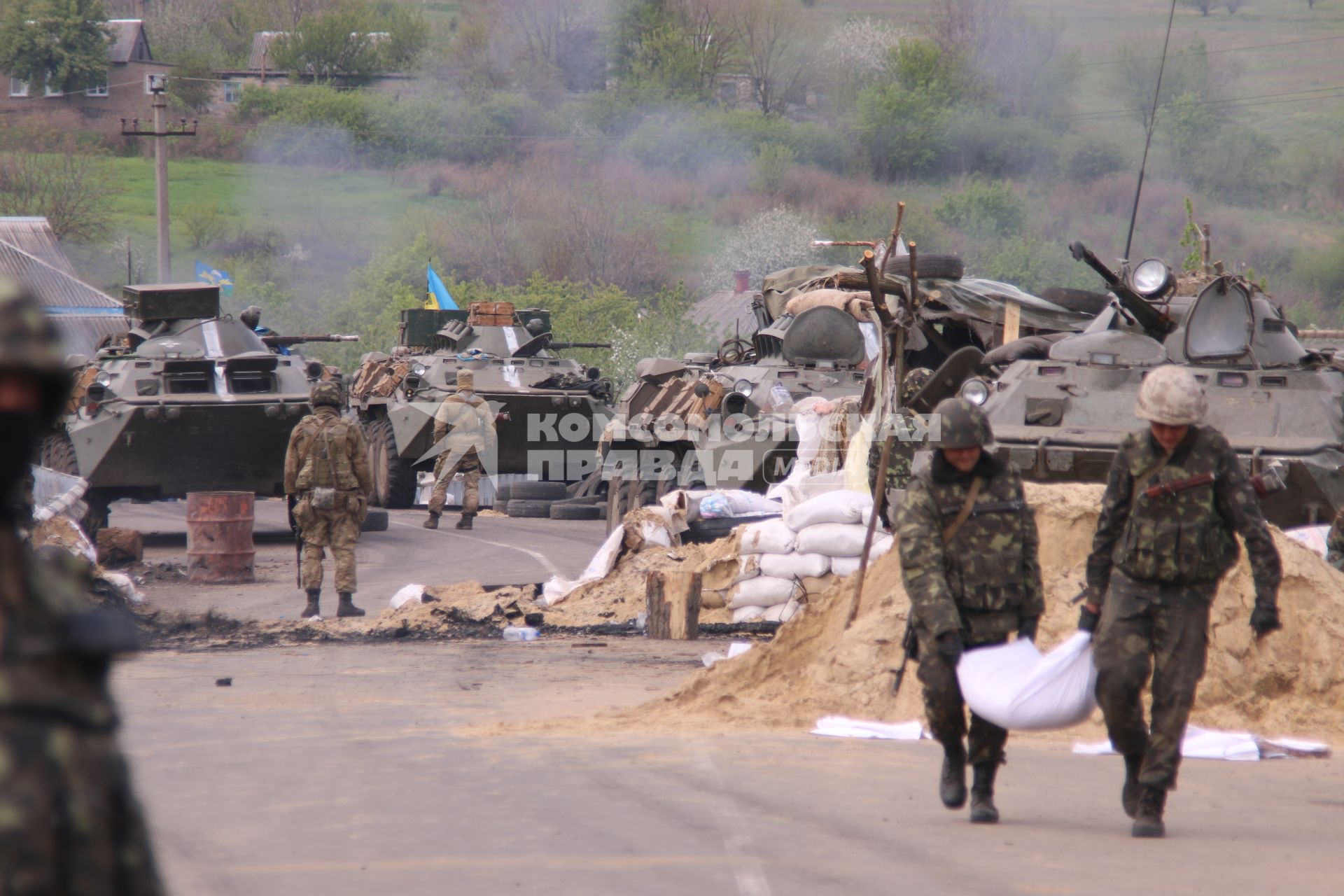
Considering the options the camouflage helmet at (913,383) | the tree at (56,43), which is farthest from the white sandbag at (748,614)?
the tree at (56,43)

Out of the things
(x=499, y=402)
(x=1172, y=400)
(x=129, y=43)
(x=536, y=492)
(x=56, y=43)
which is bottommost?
(x=536, y=492)

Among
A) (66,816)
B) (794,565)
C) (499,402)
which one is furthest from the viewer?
(499,402)

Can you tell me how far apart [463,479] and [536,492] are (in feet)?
7.75

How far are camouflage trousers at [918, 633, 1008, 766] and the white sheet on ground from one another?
5.04ft

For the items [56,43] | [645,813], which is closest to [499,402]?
[645,813]

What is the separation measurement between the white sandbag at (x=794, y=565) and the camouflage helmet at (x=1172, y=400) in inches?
205

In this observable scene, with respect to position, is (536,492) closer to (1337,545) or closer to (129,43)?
(1337,545)

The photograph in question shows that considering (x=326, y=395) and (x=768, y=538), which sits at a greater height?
(x=326, y=395)

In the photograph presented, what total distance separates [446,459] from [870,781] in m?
13.4

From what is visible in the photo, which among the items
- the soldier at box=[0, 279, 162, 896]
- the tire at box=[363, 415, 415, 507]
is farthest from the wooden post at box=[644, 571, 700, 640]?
the tire at box=[363, 415, 415, 507]

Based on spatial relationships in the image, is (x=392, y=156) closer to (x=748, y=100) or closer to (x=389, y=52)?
(x=389, y=52)

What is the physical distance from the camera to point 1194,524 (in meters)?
5.30

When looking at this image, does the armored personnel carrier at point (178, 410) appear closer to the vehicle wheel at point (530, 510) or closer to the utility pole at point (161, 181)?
the vehicle wheel at point (530, 510)

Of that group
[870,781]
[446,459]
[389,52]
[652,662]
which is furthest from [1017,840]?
[389,52]
